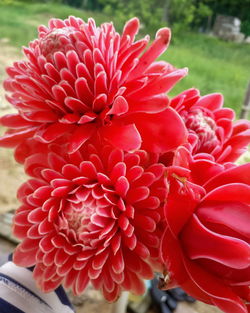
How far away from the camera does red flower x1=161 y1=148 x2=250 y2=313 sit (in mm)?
212

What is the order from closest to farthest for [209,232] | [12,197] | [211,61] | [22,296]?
[209,232] → [22,296] → [12,197] → [211,61]

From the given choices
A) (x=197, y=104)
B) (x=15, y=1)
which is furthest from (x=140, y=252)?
(x=15, y=1)

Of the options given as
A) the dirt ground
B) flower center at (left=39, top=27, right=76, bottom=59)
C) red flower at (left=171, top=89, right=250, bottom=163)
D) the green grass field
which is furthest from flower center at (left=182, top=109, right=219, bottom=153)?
the green grass field

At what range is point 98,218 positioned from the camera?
0.74 feet

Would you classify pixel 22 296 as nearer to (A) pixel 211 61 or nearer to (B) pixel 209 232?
(B) pixel 209 232

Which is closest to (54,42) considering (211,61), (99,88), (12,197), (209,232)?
(99,88)

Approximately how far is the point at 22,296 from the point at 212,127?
8.9 inches

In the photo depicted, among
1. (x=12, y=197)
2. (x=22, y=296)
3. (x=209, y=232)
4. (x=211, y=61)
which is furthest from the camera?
(x=211, y=61)

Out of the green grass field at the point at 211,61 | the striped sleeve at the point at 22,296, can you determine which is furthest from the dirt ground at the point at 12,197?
the green grass field at the point at 211,61

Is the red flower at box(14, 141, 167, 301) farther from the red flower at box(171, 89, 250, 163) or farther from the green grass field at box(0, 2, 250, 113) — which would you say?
the green grass field at box(0, 2, 250, 113)

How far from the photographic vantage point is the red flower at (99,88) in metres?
0.23

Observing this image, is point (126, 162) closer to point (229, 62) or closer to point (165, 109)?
point (165, 109)

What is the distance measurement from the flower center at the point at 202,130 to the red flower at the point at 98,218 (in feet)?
0.13

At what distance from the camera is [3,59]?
106 cm
